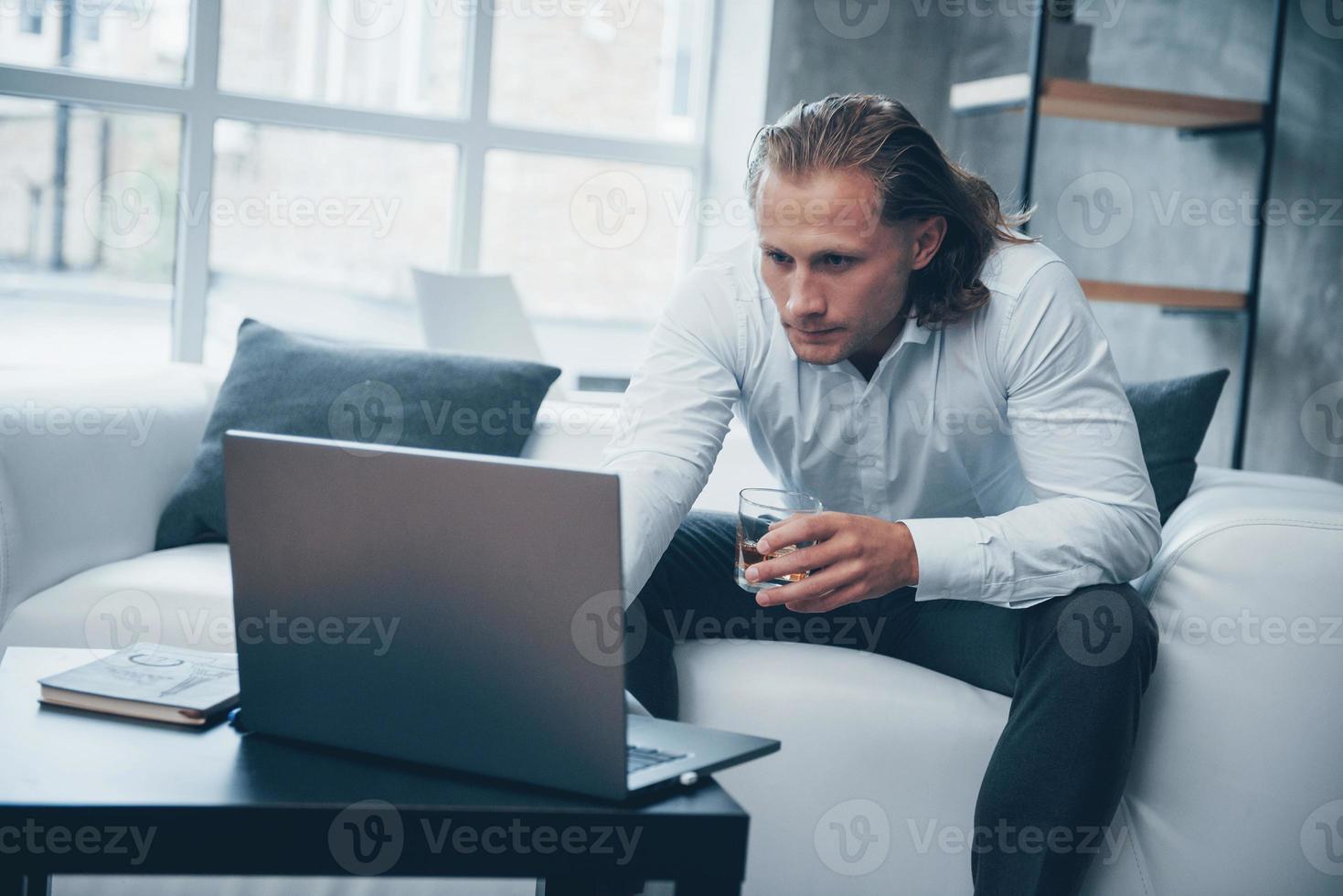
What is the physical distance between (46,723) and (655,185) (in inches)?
121

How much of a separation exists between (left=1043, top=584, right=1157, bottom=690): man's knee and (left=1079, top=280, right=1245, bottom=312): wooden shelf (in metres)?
1.33

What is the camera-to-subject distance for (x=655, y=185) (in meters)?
3.83

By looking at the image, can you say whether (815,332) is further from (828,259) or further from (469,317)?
(469,317)

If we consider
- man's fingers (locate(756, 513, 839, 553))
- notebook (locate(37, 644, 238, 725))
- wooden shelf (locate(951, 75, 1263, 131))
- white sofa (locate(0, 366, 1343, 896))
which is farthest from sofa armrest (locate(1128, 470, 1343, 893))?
wooden shelf (locate(951, 75, 1263, 131))

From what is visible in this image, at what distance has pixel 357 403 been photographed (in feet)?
6.61

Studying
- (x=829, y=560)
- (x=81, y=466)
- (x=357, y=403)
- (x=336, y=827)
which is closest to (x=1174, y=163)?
(x=357, y=403)

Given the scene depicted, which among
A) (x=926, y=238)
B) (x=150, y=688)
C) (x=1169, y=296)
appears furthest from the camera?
(x=1169, y=296)

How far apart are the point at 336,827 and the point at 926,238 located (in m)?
1.09

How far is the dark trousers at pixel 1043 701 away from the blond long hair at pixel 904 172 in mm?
398

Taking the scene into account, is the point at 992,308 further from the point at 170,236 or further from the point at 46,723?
the point at 170,236

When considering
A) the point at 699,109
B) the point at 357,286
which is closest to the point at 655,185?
the point at 699,109

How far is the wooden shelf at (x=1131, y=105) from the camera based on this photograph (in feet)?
8.58

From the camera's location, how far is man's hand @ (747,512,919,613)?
48.4 inches

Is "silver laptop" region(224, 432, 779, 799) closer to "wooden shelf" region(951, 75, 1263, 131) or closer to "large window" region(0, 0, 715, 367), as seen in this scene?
"wooden shelf" region(951, 75, 1263, 131)
